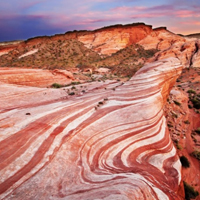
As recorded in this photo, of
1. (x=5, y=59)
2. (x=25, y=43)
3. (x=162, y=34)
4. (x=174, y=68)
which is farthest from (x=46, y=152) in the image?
(x=162, y=34)

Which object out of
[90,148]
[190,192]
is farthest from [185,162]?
[90,148]

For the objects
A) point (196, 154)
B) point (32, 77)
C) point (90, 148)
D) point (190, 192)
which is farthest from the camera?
point (32, 77)

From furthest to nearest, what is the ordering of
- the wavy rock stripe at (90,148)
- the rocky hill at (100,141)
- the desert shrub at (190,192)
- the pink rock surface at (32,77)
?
the pink rock surface at (32,77), the desert shrub at (190,192), the rocky hill at (100,141), the wavy rock stripe at (90,148)

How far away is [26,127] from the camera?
7.27m

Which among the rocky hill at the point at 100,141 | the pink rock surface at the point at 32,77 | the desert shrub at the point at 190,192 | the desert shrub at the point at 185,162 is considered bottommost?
the desert shrub at the point at 190,192

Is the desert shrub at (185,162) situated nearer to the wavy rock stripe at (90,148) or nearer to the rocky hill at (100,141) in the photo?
the rocky hill at (100,141)

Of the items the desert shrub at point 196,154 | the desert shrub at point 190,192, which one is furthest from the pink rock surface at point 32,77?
the desert shrub at point 190,192

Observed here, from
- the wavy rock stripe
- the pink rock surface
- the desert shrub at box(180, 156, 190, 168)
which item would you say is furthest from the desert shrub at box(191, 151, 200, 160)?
the pink rock surface

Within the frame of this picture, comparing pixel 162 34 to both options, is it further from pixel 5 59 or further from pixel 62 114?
pixel 62 114

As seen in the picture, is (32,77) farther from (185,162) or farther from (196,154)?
(196,154)

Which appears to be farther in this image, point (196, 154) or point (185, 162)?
point (196, 154)

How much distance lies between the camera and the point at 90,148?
7.32 metres

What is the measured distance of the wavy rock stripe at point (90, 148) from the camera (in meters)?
4.70

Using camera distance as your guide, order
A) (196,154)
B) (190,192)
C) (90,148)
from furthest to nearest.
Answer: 1. (196,154)
2. (190,192)
3. (90,148)
